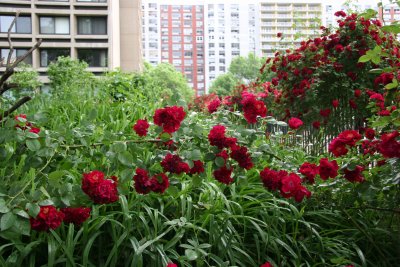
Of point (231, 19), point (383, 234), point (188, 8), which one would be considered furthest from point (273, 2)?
point (383, 234)

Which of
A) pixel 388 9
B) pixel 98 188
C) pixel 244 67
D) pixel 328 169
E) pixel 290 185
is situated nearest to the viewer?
pixel 98 188

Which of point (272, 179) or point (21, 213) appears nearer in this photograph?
point (21, 213)

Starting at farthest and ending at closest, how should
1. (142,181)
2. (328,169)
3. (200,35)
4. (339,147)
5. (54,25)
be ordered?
(200,35) < (54,25) < (339,147) < (328,169) < (142,181)

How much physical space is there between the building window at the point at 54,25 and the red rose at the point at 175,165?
28.5 m

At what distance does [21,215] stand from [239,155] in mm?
864

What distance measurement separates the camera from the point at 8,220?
54.8 inches

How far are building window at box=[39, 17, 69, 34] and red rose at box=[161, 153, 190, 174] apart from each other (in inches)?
1124

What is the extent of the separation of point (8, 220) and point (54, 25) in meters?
29.3

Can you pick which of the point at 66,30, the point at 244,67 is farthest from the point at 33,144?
the point at 244,67

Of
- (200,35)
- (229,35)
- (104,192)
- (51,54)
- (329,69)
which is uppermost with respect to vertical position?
(200,35)

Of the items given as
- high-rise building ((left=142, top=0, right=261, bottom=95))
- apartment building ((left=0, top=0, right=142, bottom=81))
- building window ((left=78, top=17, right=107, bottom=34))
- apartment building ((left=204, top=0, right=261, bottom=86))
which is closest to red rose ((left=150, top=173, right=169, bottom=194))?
apartment building ((left=0, top=0, right=142, bottom=81))

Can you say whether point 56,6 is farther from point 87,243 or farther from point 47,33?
point 87,243

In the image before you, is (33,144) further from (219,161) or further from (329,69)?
(329,69)

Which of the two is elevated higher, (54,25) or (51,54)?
(54,25)
